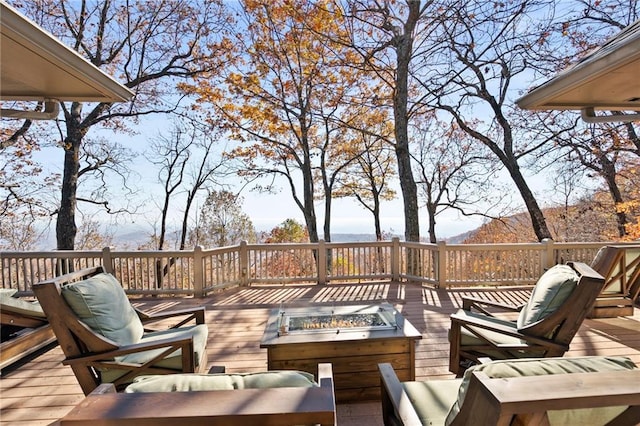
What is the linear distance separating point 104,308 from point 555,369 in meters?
2.66

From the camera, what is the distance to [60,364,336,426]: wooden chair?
0.92m

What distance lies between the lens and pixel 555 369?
41.8 inches

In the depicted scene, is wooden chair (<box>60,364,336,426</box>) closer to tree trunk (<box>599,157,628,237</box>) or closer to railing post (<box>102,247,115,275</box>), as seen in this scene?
railing post (<box>102,247,115,275</box>)

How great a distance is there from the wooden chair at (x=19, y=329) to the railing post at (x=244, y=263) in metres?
2.92

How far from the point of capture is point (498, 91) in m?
9.20

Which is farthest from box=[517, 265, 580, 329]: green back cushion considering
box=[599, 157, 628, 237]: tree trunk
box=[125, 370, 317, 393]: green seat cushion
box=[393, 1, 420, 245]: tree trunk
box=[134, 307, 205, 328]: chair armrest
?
box=[599, 157, 628, 237]: tree trunk

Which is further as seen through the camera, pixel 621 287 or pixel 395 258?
pixel 395 258

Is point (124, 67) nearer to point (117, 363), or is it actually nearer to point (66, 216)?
point (66, 216)

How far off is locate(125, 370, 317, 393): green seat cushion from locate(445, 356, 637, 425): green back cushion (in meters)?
0.53

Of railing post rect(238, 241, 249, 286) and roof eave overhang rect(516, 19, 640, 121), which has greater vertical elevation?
roof eave overhang rect(516, 19, 640, 121)

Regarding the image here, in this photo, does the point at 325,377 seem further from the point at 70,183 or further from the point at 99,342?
the point at 70,183

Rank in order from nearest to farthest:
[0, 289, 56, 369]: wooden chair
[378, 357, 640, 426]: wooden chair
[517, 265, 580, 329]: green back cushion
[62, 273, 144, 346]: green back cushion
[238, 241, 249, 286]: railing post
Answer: [378, 357, 640, 426]: wooden chair < [62, 273, 144, 346]: green back cushion < [517, 265, 580, 329]: green back cushion < [0, 289, 56, 369]: wooden chair < [238, 241, 249, 286]: railing post

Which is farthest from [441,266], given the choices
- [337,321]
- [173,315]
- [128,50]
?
[128,50]

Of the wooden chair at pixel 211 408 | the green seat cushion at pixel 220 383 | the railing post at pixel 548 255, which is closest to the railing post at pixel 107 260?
the green seat cushion at pixel 220 383
